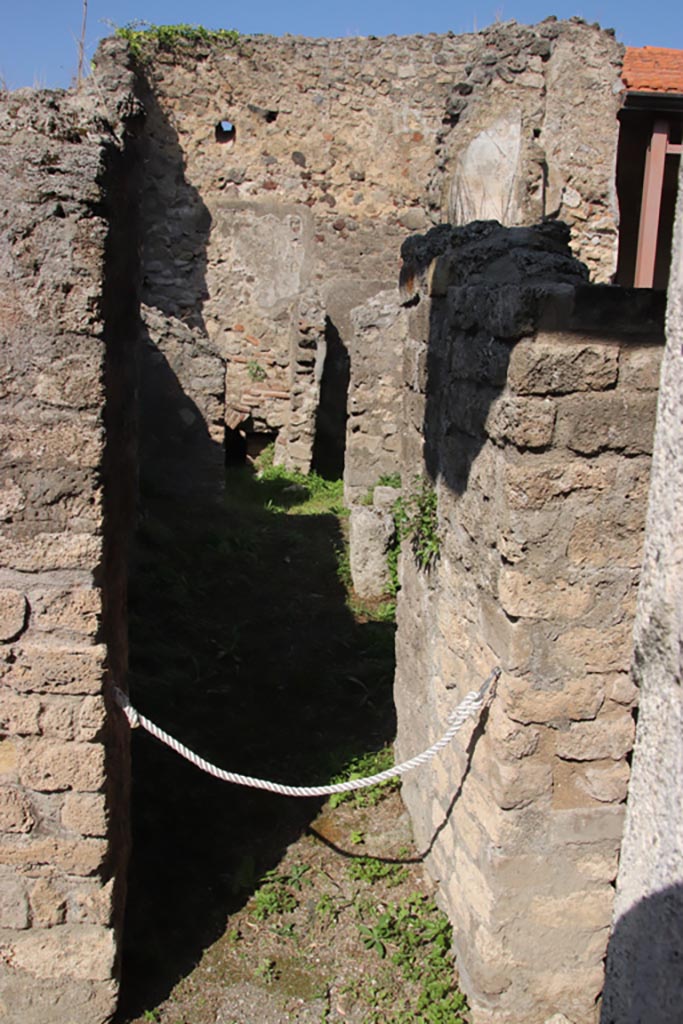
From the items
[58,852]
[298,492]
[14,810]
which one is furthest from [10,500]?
[298,492]

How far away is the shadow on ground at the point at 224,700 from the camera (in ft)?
11.3

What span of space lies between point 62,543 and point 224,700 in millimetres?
2574

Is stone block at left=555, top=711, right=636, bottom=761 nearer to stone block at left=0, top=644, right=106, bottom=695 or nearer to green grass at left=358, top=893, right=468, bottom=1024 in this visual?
green grass at left=358, top=893, right=468, bottom=1024

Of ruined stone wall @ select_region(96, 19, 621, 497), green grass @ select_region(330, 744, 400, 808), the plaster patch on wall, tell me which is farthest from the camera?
ruined stone wall @ select_region(96, 19, 621, 497)

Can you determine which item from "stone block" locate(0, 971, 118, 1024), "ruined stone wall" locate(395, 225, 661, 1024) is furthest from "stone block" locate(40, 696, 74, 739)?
"ruined stone wall" locate(395, 225, 661, 1024)

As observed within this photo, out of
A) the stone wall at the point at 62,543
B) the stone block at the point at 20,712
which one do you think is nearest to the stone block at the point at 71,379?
the stone wall at the point at 62,543

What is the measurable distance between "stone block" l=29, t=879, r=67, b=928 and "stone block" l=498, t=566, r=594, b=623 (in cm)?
168

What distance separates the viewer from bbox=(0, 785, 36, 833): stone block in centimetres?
272

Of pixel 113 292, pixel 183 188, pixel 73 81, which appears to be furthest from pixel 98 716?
pixel 183 188

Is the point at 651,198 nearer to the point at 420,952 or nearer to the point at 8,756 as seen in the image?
the point at 420,952

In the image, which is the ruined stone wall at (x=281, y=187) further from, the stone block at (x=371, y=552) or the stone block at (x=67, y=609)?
the stone block at (x=67, y=609)

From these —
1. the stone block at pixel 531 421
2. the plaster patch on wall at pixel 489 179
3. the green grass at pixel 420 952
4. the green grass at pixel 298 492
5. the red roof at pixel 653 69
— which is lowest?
the green grass at pixel 420 952

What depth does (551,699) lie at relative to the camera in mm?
2686

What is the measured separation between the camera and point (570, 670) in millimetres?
2670
